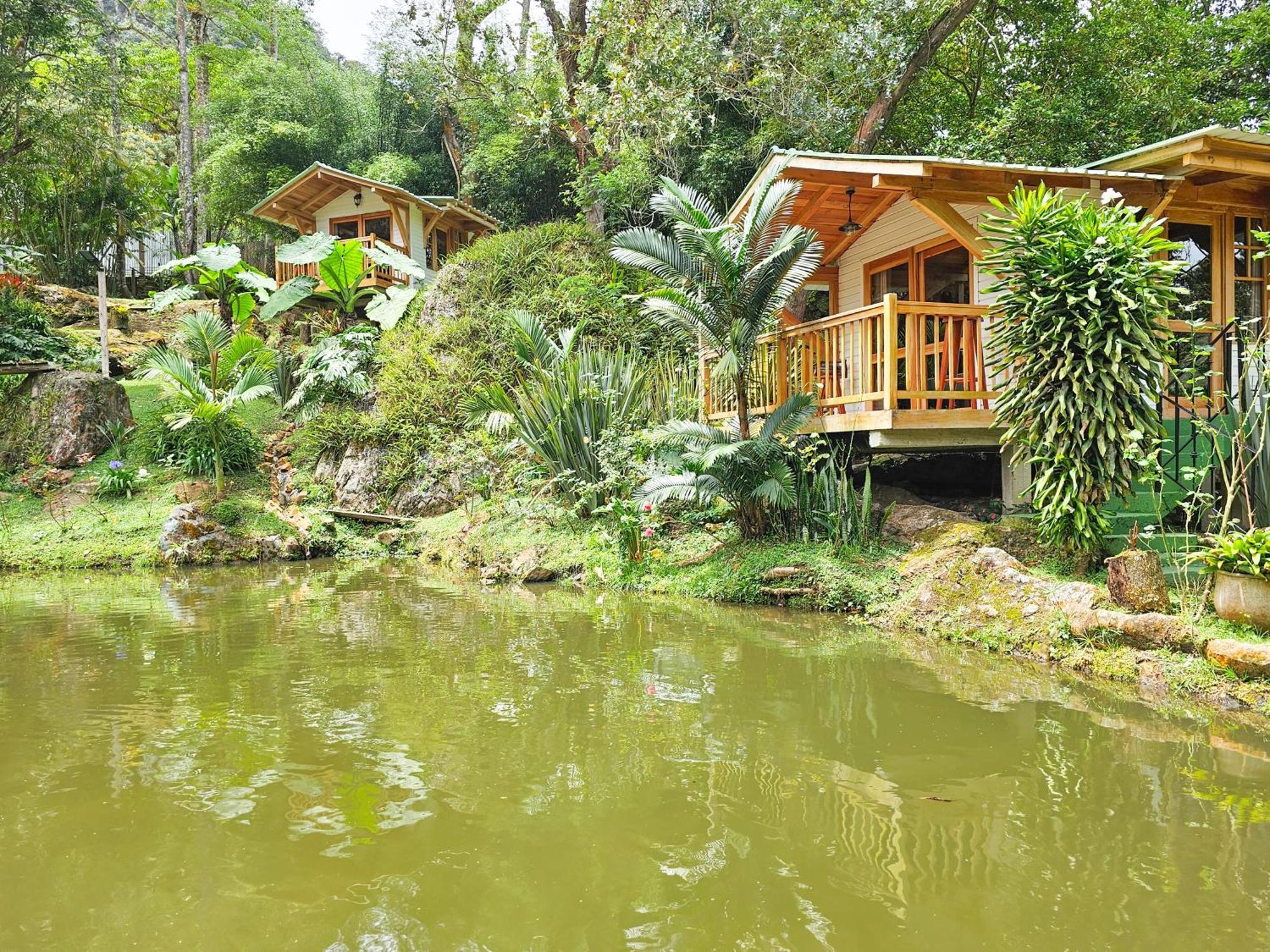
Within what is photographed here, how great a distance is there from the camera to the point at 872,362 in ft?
31.0

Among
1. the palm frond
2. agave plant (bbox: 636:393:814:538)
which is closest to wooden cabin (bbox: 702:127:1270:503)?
agave plant (bbox: 636:393:814:538)

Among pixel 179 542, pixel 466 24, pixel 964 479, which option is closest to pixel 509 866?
pixel 964 479

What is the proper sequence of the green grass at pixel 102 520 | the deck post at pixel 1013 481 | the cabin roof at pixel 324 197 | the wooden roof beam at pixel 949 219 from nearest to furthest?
the wooden roof beam at pixel 949 219 < the deck post at pixel 1013 481 < the green grass at pixel 102 520 < the cabin roof at pixel 324 197

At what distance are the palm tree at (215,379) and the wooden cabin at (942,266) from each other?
845 cm

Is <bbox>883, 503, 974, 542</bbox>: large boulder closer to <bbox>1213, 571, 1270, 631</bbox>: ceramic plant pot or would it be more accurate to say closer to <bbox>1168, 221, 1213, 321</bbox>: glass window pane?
<bbox>1213, 571, 1270, 631</bbox>: ceramic plant pot

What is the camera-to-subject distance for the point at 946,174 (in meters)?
8.59

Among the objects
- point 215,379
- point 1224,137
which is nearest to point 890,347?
point 1224,137

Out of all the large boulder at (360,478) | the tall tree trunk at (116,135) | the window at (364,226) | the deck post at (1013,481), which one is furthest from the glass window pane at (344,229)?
the deck post at (1013,481)

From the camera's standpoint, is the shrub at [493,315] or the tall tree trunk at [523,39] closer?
the shrub at [493,315]

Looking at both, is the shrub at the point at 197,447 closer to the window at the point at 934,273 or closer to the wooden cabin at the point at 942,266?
the wooden cabin at the point at 942,266

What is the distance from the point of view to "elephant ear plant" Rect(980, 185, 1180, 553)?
6602mm

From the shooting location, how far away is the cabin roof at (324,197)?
2223 cm

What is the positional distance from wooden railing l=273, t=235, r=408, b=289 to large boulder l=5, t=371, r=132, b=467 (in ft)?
23.1

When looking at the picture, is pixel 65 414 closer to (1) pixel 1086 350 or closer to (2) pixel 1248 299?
(1) pixel 1086 350
